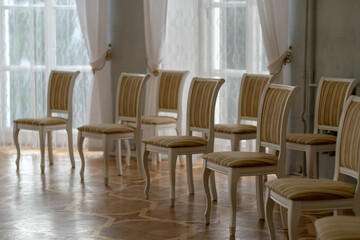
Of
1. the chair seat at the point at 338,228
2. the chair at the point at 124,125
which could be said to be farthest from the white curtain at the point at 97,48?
the chair seat at the point at 338,228

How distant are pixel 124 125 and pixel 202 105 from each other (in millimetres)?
1235

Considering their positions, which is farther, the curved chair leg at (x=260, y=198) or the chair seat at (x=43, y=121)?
the chair seat at (x=43, y=121)

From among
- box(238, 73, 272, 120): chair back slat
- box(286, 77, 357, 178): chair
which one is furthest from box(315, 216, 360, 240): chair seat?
box(238, 73, 272, 120): chair back slat

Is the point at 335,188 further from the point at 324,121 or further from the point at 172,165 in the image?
the point at 324,121

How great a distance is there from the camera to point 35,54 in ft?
26.8

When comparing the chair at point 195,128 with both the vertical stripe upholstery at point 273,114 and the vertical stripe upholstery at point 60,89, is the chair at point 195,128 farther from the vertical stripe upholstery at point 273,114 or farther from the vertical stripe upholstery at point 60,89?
the vertical stripe upholstery at point 60,89

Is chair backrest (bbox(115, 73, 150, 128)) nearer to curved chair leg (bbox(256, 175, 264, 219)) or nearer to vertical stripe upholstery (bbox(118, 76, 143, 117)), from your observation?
vertical stripe upholstery (bbox(118, 76, 143, 117))

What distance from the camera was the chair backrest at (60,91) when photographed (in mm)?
6975

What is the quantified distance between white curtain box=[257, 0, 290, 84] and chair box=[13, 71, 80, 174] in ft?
6.73

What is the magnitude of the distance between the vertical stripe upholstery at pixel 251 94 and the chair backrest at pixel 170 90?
856mm

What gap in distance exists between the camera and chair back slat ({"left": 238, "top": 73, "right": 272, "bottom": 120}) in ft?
20.5

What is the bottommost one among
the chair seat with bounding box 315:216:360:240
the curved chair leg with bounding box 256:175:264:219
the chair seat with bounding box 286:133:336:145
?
the curved chair leg with bounding box 256:175:264:219

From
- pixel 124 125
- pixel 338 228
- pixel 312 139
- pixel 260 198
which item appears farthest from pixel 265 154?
pixel 124 125

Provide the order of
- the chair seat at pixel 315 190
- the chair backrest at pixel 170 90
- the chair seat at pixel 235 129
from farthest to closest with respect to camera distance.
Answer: the chair backrest at pixel 170 90
the chair seat at pixel 235 129
the chair seat at pixel 315 190
